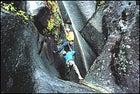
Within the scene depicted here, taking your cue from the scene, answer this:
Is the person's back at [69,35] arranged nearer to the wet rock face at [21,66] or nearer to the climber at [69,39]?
the climber at [69,39]

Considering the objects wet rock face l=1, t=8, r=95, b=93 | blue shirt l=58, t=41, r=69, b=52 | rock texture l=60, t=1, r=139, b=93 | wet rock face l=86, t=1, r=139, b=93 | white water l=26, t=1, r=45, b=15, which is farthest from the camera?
blue shirt l=58, t=41, r=69, b=52

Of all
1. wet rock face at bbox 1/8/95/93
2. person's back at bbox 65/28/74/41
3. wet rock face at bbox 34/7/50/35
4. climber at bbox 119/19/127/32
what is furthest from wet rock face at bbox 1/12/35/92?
climber at bbox 119/19/127/32

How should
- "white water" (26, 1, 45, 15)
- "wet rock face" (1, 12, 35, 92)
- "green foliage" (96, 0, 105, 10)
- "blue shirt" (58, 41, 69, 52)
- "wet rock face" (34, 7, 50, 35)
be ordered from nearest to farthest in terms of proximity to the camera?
"wet rock face" (1, 12, 35, 92) → "white water" (26, 1, 45, 15) → "wet rock face" (34, 7, 50, 35) → "blue shirt" (58, 41, 69, 52) → "green foliage" (96, 0, 105, 10)

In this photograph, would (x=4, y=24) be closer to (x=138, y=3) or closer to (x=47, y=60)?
(x=47, y=60)

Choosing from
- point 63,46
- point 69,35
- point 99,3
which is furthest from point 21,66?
point 99,3

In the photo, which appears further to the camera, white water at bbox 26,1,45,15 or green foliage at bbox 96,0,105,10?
green foliage at bbox 96,0,105,10

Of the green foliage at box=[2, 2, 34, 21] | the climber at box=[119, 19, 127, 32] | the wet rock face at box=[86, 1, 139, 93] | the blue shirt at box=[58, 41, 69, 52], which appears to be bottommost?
the wet rock face at box=[86, 1, 139, 93]

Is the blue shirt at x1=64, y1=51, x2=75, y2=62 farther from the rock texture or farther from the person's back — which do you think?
the person's back

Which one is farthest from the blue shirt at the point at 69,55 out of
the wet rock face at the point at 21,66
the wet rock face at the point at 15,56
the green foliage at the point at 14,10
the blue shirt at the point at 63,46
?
the wet rock face at the point at 15,56

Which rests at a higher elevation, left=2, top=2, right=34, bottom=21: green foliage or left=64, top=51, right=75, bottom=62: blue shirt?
left=2, top=2, right=34, bottom=21: green foliage

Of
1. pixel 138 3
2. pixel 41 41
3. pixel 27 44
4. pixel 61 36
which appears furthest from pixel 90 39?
pixel 27 44

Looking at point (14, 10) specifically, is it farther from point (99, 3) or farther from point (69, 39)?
point (99, 3)

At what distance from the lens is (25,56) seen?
356 inches

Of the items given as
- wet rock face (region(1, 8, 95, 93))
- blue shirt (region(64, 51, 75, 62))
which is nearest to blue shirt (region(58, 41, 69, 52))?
blue shirt (region(64, 51, 75, 62))
